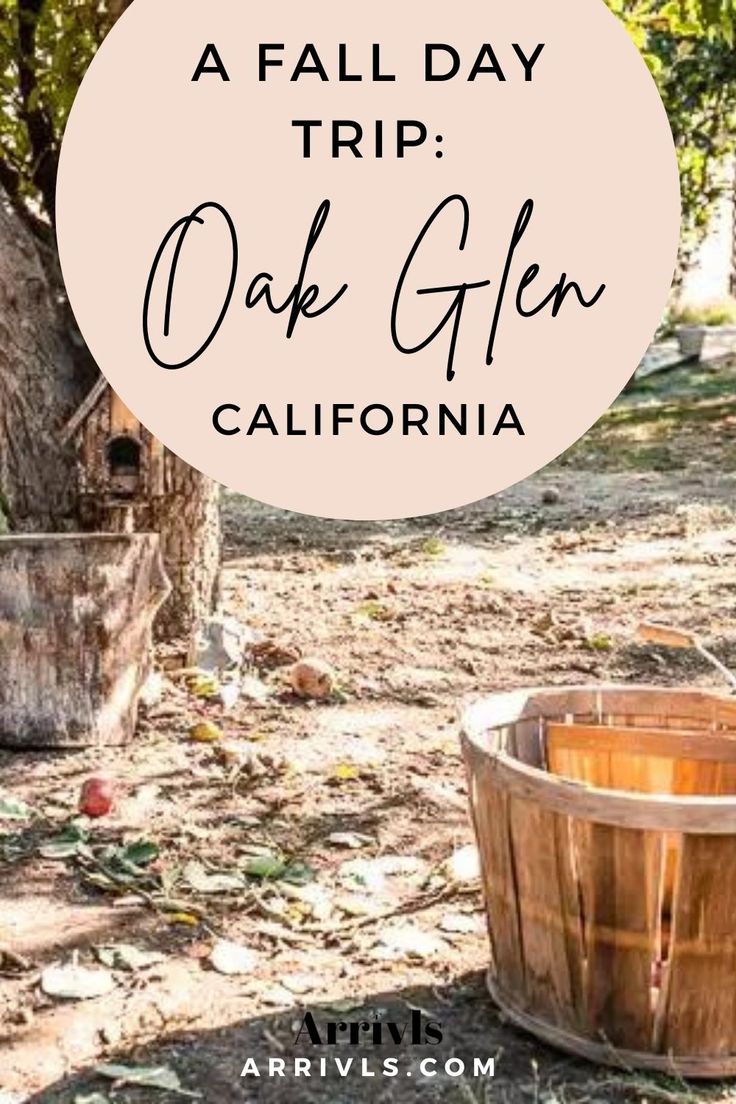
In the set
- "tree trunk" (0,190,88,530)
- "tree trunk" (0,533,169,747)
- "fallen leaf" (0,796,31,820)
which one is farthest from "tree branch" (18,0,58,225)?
"fallen leaf" (0,796,31,820)

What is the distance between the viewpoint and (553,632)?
5.69 m

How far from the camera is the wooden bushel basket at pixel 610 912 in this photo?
8.50 feet

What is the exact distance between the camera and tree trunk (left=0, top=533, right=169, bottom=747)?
429 centimetres

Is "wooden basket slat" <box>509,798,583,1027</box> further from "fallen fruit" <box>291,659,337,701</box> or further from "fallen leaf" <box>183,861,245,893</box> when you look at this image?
→ "fallen fruit" <box>291,659,337,701</box>

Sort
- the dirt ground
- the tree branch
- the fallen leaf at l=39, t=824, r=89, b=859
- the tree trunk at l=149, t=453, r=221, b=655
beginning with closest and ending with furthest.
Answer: the dirt ground
the fallen leaf at l=39, t=824, r=89, b=859
the tree trunk at l=149, t=453, r=221, b=655
the tree branch

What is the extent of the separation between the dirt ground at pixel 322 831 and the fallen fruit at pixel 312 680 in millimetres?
50

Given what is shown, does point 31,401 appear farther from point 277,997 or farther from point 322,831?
point 277,997

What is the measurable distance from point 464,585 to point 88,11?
2.51 meters

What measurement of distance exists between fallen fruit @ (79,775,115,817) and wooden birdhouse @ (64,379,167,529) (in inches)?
44.3

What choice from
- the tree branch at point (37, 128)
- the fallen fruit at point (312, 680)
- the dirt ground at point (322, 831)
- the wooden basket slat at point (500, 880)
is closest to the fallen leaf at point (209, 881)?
the dirt ground at point (322, 831)

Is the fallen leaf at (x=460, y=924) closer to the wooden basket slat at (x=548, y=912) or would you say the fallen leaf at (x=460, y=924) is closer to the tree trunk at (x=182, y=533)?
the wooden basket slat at (x=548, y=912)

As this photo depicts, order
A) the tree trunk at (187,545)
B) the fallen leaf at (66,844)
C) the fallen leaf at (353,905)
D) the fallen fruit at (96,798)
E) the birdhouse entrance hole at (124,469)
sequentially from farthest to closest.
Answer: the tree trunk at (187,545), the birdhouse entrance hole at (124,469), the fallen fruit at (96,798), the fallen leaf at (66,844), the fallen leaf at (353,905)

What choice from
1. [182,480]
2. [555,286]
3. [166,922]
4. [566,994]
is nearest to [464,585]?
[182,480]

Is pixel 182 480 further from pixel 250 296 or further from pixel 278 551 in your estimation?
pixel 278 551
